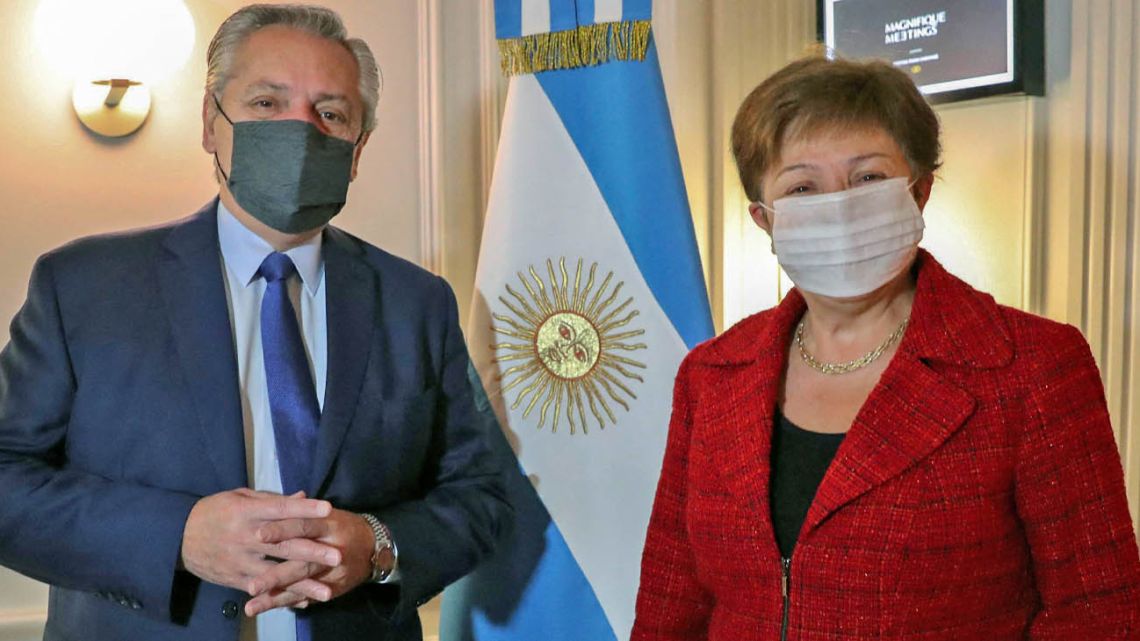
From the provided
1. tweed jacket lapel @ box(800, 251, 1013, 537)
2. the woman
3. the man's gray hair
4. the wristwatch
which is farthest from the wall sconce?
tweed jacket lapel @ box(800, 251, 1013, 537)

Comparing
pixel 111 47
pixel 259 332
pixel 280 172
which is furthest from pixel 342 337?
pixel 111 47

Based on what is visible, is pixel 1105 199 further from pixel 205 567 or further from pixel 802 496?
pixel 205 567

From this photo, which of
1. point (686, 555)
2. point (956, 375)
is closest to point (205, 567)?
point (686, 555)

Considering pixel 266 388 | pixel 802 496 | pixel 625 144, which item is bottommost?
pixel 802 496

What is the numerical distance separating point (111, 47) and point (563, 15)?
984 millimetres

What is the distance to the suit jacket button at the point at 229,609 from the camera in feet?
6.00

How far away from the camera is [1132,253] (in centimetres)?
242

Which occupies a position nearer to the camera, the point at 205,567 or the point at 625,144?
the point at 205,567

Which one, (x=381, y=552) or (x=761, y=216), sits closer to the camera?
(x=761, y=216)

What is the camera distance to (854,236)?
1.62 meters

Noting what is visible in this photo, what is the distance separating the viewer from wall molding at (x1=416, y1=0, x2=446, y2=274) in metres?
3.14

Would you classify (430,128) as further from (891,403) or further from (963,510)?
(963,510)

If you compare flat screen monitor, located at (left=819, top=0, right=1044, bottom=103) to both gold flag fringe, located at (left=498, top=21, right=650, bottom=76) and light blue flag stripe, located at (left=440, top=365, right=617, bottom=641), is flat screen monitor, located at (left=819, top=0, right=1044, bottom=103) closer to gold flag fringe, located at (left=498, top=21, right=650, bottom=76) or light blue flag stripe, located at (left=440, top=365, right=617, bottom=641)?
gold flag fringe, located at (left=498, top=21, right=650, bottom=76)

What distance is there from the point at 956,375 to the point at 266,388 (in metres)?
1.08
